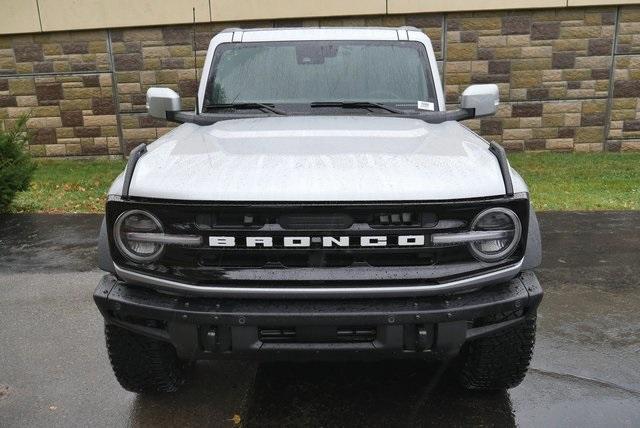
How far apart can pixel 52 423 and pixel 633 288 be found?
4.08 meters

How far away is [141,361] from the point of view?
9.53 ft

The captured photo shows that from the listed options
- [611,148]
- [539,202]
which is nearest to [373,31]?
[539,202]

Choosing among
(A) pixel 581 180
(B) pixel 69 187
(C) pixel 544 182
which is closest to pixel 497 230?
(C) pixel 544 182

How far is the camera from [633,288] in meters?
4.53

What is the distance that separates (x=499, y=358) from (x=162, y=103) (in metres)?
2.54

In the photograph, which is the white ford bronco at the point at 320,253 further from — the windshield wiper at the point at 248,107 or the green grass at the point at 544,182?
the green grass at the point at 544,182

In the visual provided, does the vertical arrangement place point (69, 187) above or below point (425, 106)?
below

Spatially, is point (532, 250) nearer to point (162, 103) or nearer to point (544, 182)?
point (162, 103)

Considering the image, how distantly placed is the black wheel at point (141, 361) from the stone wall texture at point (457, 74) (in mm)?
7329

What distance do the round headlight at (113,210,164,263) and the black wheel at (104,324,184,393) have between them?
504 mm

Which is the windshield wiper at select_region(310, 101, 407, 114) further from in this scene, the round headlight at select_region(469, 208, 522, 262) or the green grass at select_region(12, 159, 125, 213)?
the green grass at select_region(12, 159, 125, 213)

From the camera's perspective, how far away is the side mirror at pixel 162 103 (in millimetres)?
3807

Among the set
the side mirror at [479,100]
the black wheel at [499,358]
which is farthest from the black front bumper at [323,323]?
the side mirror at [479,100]

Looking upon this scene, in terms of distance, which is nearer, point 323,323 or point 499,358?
point 323,323
